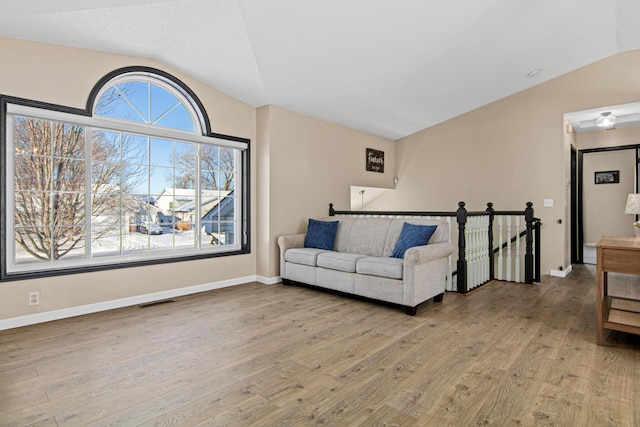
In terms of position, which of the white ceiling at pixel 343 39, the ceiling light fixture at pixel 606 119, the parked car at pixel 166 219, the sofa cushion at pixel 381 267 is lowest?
the sofa cushion at pixel 381 267

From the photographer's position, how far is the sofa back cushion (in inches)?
153

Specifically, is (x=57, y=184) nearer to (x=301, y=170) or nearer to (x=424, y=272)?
(x=301, y=170)

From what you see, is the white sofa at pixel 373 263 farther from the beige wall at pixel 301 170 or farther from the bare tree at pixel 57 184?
the bare tree at pixel 57 184

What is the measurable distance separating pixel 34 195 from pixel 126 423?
258 centimetres

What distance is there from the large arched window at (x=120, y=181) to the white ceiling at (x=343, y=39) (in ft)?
1.81

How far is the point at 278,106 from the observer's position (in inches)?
186

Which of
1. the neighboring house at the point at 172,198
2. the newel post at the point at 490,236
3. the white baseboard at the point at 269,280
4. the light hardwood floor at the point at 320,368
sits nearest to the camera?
the light hardwood floor at the point at 320,368

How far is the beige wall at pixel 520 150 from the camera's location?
487 centimetres

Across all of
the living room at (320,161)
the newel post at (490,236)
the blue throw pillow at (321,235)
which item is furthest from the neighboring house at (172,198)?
the newel post at (490,236)

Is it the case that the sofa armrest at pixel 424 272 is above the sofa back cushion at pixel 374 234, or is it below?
below

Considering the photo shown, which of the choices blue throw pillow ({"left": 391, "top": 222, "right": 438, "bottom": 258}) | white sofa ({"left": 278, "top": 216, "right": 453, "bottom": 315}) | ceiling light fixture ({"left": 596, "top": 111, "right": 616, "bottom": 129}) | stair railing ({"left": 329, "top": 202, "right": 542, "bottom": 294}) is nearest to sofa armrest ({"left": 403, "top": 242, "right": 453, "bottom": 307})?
white sofa ({"left": 278, "top": 216, "right": 453, "bottom": 315})

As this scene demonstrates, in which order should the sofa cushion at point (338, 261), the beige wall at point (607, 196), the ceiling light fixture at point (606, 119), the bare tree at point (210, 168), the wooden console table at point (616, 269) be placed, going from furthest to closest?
the beige wall at point (607, 196)
the ceiling light fixture at point (606, 119)
the bare tree at point (210, 168)
the sofa cushion at point (338, 261)
the wooden console table at point (616, 269)

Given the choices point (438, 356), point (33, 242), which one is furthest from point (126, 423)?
point (33, 242)

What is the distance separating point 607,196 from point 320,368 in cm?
739
